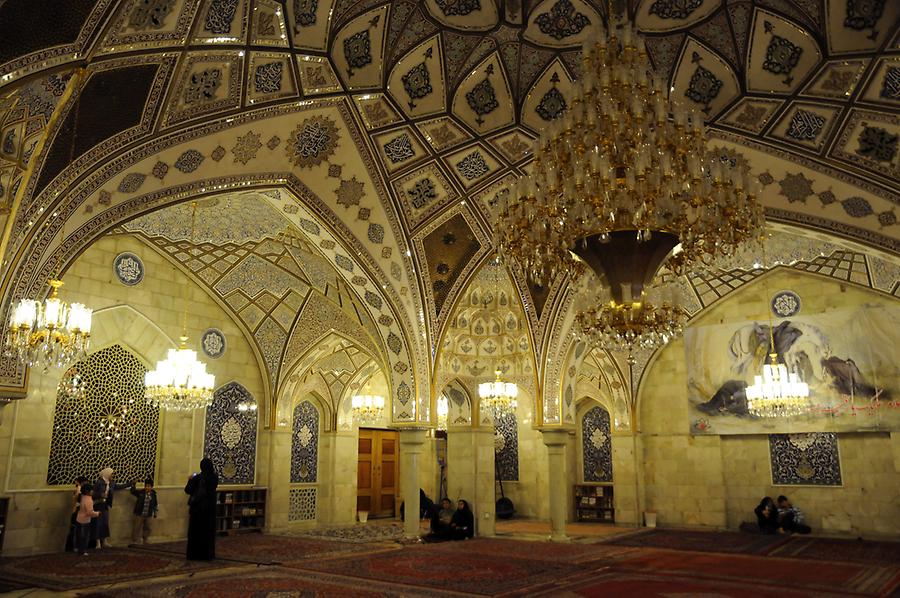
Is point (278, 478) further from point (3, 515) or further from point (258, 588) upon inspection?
point (258, 588)

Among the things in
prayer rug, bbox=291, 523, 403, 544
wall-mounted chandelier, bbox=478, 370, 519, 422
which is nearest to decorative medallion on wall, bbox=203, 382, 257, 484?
prayer rug, bbox=291, 523, 403, 544

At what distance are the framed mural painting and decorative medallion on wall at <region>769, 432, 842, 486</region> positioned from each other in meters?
0.28

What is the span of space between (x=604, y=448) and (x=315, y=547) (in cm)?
801

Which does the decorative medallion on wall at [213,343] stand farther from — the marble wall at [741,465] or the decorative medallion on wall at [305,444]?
the marble wall at [741,465]

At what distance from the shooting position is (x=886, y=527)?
11133mm

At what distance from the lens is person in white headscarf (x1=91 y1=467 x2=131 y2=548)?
9.41 m

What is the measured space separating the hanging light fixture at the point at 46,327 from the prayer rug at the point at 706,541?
8.18m

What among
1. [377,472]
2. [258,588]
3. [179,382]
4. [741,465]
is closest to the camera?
[258,588]

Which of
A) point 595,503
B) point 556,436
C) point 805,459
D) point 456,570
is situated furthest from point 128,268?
point 805,459

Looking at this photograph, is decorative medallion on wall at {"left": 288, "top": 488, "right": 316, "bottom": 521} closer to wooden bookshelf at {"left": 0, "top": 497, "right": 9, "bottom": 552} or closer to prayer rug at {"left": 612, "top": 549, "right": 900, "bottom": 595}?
wooden bookshelf at {"left": 0, "top": 497, "right": 9, "bottom": 552}

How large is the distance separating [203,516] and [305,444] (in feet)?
20.1

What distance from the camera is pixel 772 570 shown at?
7738 mm

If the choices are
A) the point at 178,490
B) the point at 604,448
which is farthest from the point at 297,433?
the point at 604,448

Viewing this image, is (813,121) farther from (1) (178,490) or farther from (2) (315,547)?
(1) (178,490)
